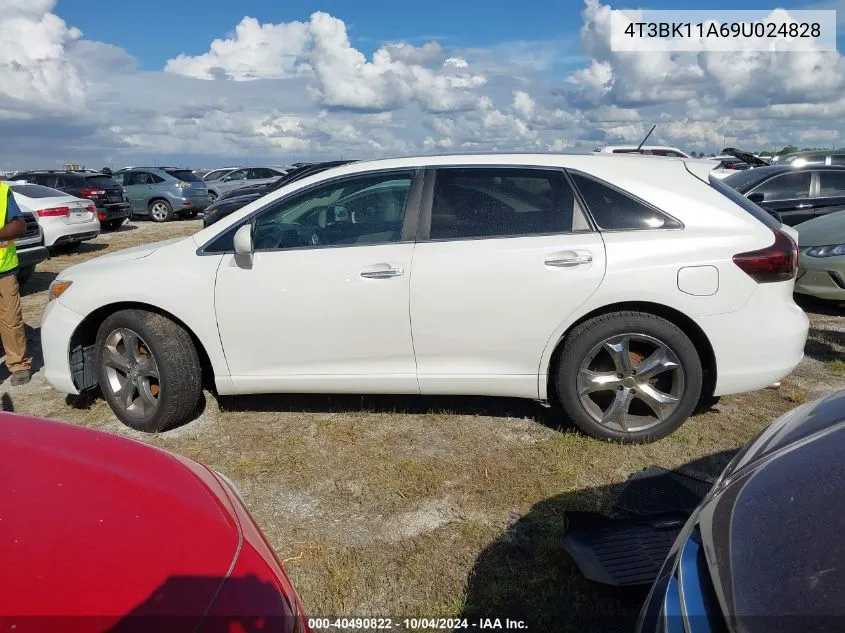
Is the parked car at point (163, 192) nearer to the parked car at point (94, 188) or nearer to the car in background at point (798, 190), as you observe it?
the parked car at point (94, 188)

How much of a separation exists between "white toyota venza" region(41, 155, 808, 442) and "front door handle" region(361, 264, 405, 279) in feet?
0.04

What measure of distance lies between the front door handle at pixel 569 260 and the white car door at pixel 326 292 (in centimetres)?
79

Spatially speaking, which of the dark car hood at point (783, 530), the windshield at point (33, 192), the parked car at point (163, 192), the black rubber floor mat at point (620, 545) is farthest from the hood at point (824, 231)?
the parked car at point (163, 192)

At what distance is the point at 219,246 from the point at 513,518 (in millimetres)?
2284

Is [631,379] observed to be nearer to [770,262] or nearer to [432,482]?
[770,262]

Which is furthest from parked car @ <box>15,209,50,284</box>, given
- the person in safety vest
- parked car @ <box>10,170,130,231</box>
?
parked car @ <box>10,170,130,231</box>

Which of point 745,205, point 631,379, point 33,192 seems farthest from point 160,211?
point 745,205

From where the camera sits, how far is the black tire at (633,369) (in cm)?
352

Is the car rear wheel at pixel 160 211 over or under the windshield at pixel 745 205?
over

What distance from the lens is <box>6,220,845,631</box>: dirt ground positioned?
2.58m

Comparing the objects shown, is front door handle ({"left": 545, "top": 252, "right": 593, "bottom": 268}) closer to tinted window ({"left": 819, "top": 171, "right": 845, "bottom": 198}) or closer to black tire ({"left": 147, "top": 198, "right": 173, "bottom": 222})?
tinted window ({"left": 819, "top": 171, "right": 845, "bottom": 198})

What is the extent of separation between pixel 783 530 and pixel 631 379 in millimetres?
2114

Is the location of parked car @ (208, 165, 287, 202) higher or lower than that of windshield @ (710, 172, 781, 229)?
higher

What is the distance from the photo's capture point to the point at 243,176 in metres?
22.9
